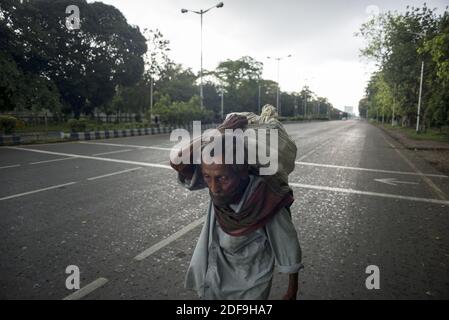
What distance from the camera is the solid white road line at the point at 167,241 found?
3.54 m

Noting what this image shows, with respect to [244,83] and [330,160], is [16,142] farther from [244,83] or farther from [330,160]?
[244,83]

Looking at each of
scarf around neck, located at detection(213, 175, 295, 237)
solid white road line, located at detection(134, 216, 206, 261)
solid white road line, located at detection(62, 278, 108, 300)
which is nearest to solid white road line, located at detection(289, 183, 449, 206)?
solid white road line, located at detection(134, 216, 206, 261)

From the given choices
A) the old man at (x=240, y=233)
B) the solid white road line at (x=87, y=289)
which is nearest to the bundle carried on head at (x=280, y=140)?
the old man at (x=240, y=233)

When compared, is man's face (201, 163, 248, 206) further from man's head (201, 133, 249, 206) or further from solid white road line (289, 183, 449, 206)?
solid white road line (289, 183, 449, 206)

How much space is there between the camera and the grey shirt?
2000 millimetres

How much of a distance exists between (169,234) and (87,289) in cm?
146

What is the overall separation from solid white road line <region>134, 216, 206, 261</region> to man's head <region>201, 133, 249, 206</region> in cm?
203

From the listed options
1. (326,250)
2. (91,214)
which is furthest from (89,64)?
(326,250)

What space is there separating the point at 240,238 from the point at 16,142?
1836cm

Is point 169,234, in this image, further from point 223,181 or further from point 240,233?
point 223,181

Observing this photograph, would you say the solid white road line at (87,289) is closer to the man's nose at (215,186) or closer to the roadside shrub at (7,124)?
the man's nose at (215,186)

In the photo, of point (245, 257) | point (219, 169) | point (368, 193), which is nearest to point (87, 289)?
point (245, 257)

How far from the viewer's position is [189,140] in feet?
6.59

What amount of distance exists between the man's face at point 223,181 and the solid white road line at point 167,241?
2026 mm
